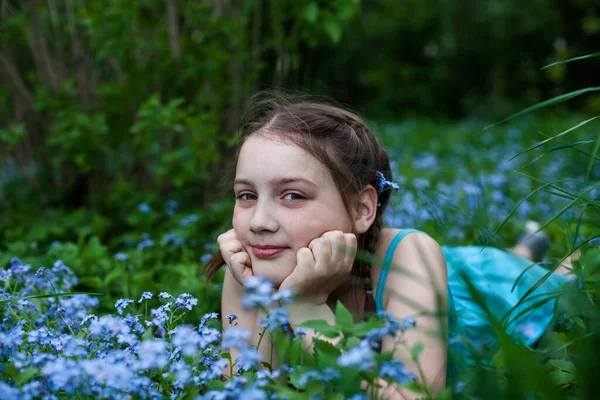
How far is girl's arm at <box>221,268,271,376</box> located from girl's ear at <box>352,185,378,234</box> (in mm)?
418

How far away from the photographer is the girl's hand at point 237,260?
6.09 ft

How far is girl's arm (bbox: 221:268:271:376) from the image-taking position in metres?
1.91

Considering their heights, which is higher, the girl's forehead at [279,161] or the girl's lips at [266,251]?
the girl's forehead at [279,161]

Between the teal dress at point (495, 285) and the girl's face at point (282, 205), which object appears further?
the teal dress at point (495, 285)

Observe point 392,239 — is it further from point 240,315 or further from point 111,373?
point 111,373

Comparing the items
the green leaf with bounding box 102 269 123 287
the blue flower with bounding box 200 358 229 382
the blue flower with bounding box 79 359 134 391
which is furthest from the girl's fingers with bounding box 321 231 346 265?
the green leaf with bounding box 102 269 123 287

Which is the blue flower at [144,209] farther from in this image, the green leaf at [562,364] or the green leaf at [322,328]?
the green leaf at [562,364]

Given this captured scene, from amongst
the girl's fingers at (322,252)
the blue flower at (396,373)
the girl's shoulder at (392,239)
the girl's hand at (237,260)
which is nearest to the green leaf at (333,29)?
the girl's shoulder at (392,239)

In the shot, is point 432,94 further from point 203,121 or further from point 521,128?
point 203,121

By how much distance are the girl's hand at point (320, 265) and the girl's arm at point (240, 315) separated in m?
0.20

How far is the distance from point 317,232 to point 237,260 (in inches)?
10.3

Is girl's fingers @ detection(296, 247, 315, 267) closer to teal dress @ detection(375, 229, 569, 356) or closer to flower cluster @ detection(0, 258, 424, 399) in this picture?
flower cluster @ detection(0, 258, 424, 399)

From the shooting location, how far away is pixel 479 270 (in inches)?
114

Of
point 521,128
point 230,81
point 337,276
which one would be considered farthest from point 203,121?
point 521,128
